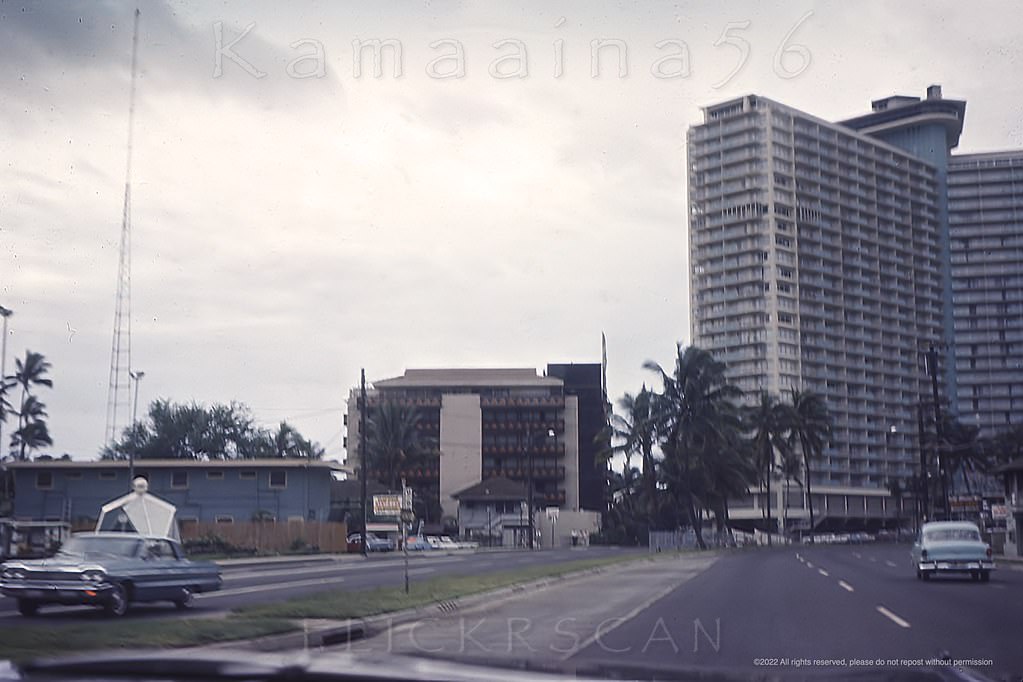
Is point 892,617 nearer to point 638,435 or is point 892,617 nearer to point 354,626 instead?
point 354,626

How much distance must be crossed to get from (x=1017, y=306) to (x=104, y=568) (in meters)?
75.9

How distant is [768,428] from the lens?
237 feet

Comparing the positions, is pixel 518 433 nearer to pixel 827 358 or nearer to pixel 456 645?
pixel 827 358

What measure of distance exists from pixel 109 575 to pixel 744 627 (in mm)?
9637

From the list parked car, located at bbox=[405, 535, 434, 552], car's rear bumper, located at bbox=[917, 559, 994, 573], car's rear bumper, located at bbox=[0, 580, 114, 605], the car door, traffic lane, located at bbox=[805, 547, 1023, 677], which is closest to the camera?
traffic lane, located at bbox=[805, 547, 1023, 677]

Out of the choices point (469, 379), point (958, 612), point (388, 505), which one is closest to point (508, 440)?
point (469, 379)

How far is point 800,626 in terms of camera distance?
16.2 metres

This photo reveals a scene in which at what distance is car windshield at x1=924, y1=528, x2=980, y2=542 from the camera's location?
30141 millimetres

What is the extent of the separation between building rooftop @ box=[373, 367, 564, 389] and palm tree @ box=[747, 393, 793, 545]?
29201mm

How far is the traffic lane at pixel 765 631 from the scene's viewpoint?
12.8 m

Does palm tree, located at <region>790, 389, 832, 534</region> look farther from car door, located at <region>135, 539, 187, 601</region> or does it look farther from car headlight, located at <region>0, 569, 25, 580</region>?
car headlight, located at <region>0, 569, 25, 580</region>

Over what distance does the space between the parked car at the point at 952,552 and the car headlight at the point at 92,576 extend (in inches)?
805

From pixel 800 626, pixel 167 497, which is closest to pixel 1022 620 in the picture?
pixel 800 626

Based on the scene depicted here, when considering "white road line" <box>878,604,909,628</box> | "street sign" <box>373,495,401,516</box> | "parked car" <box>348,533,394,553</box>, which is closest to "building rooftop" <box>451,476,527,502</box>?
"parked car" <box>348,533,394,553</box>
